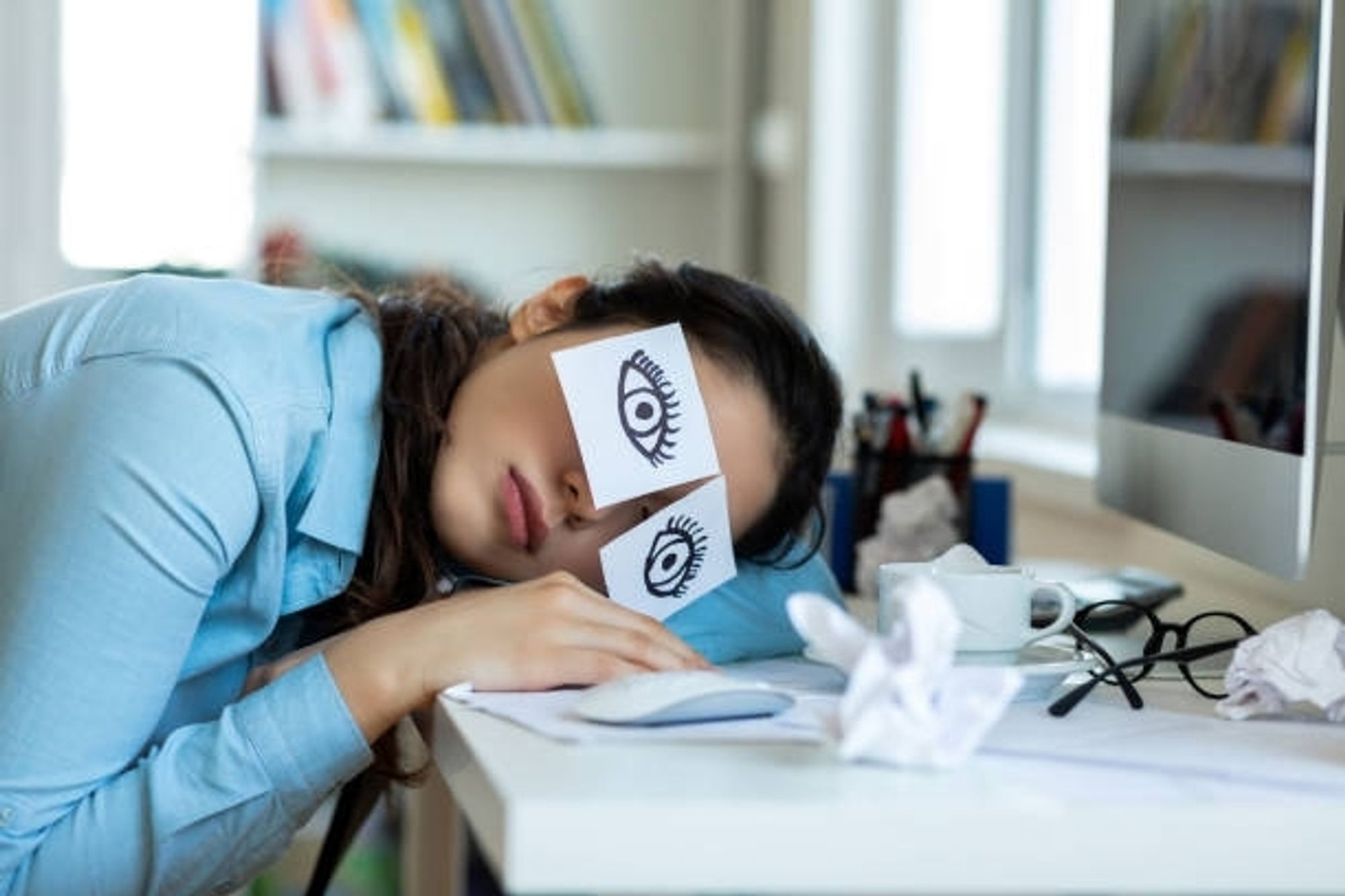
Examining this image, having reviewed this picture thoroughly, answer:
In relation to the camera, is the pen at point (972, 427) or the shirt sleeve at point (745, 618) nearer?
the shirt sleeve at point (745, 618)

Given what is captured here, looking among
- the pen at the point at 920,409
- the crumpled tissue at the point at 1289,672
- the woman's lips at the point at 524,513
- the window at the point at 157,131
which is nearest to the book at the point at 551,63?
the window at the point at 157,131

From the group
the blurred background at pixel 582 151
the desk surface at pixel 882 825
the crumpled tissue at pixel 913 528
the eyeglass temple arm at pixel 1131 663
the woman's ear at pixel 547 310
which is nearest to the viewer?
the desk surface at pixel 882 825

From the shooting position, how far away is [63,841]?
1.17 meters

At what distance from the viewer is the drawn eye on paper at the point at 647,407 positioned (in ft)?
4.30

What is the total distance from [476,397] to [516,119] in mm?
1926

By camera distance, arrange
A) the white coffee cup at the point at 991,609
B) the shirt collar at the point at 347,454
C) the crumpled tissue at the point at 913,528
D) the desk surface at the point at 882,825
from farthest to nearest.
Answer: the crumpled tissue at the point at 913,528 → the shirt collar at the point at 347,454 → the white coffee cup at the point at 991,609 → the desk surface at the point at 882,825

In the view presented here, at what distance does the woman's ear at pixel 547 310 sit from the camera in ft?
4.94

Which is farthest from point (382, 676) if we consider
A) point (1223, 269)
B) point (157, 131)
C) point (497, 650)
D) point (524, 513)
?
point (157, 131)

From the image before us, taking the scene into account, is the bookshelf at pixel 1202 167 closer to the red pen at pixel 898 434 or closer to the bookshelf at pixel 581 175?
the red pen at pixel 898 434

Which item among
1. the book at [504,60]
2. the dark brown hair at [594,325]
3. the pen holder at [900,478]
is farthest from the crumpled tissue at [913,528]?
the book at [504,60]

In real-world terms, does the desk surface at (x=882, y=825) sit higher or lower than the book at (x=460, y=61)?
lower

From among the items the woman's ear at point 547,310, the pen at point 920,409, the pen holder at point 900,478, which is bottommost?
the pen holder at point 900,478

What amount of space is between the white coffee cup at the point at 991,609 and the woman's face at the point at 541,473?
0.19 m

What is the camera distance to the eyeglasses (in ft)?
3.81
